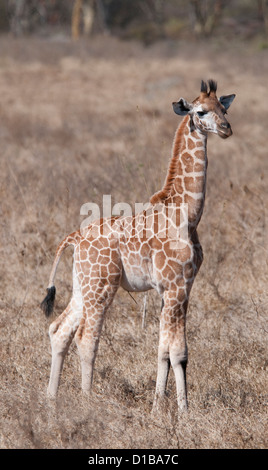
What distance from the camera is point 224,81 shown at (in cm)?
2258

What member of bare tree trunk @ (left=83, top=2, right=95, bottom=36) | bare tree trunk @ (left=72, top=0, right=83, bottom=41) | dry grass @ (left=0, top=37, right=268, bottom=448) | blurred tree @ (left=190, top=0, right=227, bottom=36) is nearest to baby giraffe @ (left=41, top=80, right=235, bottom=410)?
dry grass @ (left=0, top=37, right=268, bottom=448)

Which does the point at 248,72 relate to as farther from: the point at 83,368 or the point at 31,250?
the point at 83,368

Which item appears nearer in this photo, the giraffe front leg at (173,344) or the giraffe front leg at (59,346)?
the giraffe front leg at (173,344)

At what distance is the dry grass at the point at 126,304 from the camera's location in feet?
14.4

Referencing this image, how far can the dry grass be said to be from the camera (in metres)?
4.40

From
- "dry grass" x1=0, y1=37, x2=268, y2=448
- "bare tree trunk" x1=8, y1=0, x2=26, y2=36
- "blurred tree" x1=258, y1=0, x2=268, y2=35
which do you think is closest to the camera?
"dry grass" x1=0, y1=37, x2=268, y2=448

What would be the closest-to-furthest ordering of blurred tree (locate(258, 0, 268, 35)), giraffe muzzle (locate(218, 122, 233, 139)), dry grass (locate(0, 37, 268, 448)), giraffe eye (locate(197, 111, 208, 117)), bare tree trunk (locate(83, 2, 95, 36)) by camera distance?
dry grass (locate(0, 37, 268, 448)) < giraffe muzzle (locate(218, 122, 233, 139)) < giraffe eye (locate(197, 111, 208, 117)) < bare tree trunk (locate(83, 2, 95, 36)) < blurred tree (locate(258, 0, 268, 35))

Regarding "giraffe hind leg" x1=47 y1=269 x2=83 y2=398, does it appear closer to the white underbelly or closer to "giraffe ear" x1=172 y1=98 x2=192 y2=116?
the white underbelly

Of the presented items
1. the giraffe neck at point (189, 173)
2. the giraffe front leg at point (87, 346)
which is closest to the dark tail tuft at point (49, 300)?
the giraffe front leg at point (87, 346)

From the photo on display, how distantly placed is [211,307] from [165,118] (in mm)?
9878

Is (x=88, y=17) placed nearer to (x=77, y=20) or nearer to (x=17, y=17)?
(x=77, y=20)

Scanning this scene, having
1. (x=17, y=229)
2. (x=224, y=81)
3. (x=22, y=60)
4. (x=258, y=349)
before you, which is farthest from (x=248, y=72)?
(x=258, y=349)

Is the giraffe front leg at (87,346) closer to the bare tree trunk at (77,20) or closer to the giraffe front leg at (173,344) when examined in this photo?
the giraffe front leg at (173,344)
